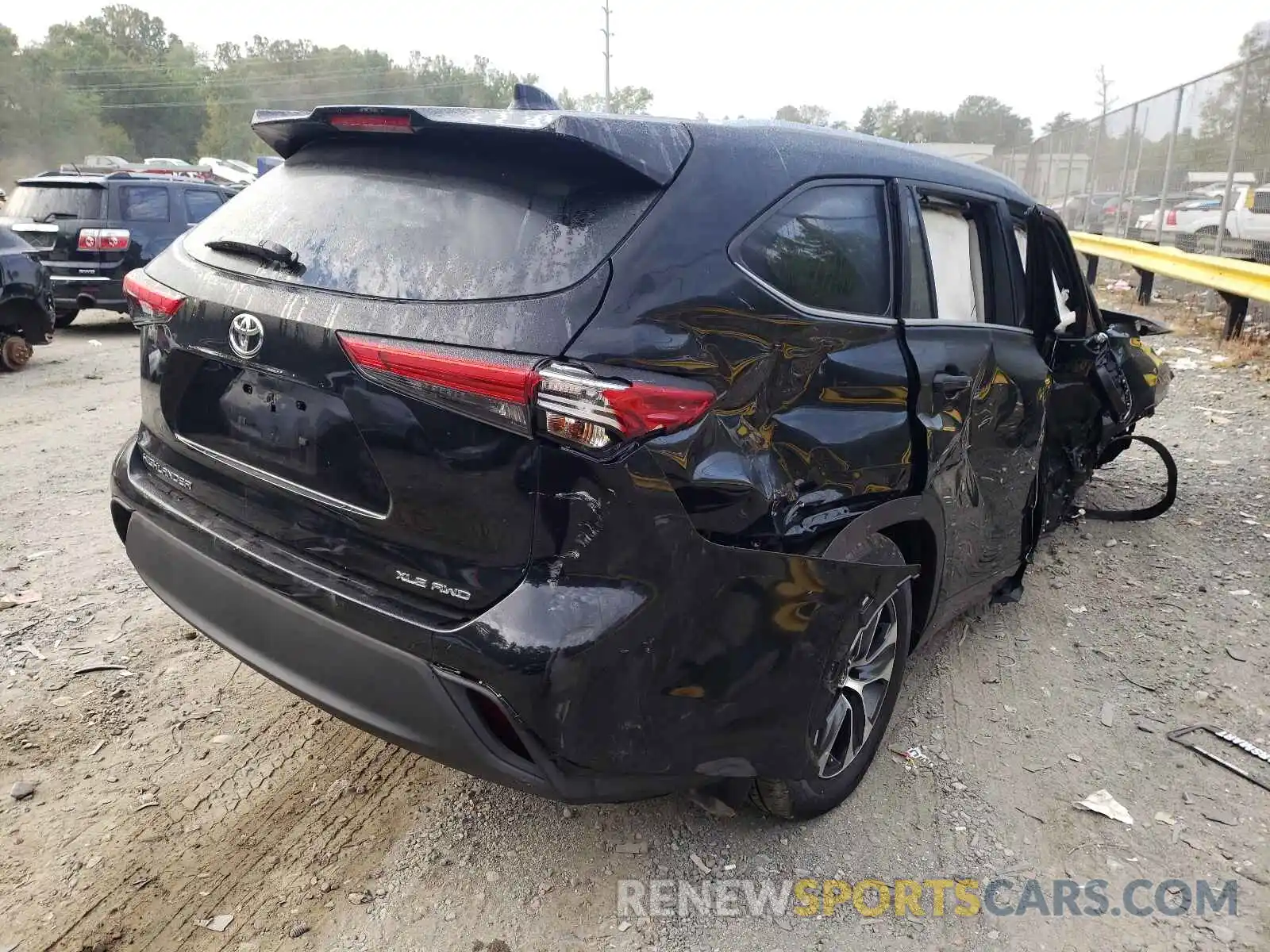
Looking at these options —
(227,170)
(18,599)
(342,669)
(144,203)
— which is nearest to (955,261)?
(342,669)

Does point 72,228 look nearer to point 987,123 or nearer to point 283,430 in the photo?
point 283,430

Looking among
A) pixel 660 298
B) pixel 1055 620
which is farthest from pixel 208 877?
pixel 1055 620

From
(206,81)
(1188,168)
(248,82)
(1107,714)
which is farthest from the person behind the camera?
(248,82)

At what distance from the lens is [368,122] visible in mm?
2252

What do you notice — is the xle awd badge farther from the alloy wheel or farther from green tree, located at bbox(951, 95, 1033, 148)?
green tree, located at bbox(951, 95, 1033, 148)

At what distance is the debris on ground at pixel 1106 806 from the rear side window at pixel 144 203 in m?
11.4

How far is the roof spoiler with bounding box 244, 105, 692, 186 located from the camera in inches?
77.7

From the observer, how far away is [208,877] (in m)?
2.36

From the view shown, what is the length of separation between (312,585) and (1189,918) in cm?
234

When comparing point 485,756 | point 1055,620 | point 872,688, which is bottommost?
point 1055,620

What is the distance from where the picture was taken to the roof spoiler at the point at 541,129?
1973 millimetres

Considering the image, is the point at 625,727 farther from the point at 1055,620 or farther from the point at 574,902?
the point at 1055,620

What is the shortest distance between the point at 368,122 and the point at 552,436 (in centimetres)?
101

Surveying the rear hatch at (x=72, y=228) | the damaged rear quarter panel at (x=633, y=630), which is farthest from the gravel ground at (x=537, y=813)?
the rear hatch at (x=72, y=228)
